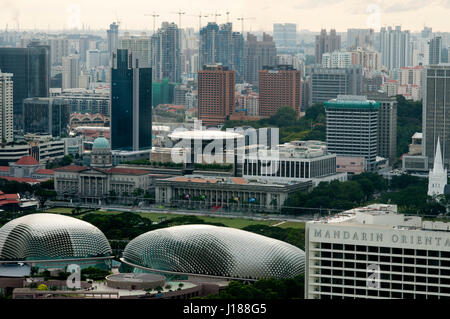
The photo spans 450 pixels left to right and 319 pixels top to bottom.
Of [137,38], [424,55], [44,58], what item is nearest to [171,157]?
→ [44,58]

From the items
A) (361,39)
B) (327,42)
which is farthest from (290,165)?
(327,42)

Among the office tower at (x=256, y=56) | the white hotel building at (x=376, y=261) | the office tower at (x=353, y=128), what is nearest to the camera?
the white hotel building at (x=376, y=261)

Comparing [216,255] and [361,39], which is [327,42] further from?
[216,255]

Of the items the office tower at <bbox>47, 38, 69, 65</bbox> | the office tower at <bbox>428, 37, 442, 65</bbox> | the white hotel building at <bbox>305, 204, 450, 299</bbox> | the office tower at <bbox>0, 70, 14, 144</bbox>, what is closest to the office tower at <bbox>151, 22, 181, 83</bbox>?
the office tower at <bbox>47, 38, 69, 65</bbox>

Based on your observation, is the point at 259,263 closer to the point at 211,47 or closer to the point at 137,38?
the point at 137,38

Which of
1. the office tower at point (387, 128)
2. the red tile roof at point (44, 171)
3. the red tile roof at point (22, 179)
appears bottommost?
the red tile roof at point (22, 179)

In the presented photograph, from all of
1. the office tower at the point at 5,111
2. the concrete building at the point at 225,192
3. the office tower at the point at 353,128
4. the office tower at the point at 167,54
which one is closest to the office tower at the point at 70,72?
the office tower at the point at 167,54

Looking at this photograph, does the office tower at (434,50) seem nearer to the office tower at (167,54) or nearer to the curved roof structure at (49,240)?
the office tower at (167,54)
